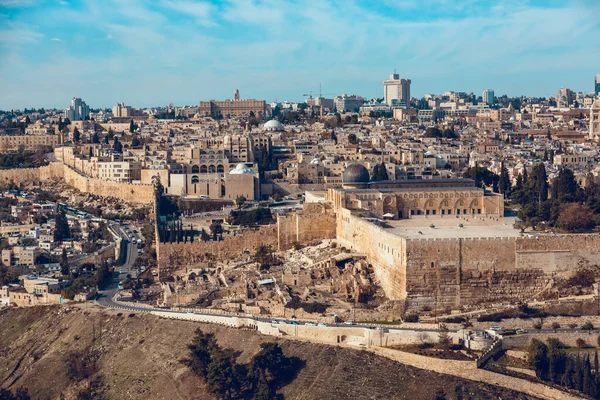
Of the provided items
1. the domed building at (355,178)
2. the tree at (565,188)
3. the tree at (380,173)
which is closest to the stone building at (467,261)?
the domed building at (355,178)

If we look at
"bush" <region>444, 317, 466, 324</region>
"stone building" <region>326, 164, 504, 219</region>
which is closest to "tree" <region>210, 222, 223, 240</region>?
"stone building" <region>326, 164, 504, 219</region>

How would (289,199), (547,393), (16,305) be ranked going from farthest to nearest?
(289,199)
(16,305)
(547,393)

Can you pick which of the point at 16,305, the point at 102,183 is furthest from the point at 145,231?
the point at 102,183

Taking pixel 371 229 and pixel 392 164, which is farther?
pixel 392 164

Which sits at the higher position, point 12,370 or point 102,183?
point 102,183

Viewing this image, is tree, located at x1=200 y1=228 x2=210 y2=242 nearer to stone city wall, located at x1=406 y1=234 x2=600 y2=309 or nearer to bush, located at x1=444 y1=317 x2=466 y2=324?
stone city wall, located at x1=406 y1=234 x2=600 y2=309

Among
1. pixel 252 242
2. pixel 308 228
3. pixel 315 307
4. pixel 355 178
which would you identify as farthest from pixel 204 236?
pixel 315 307

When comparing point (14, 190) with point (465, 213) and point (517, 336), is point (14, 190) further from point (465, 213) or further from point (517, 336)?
point (517, 336)
